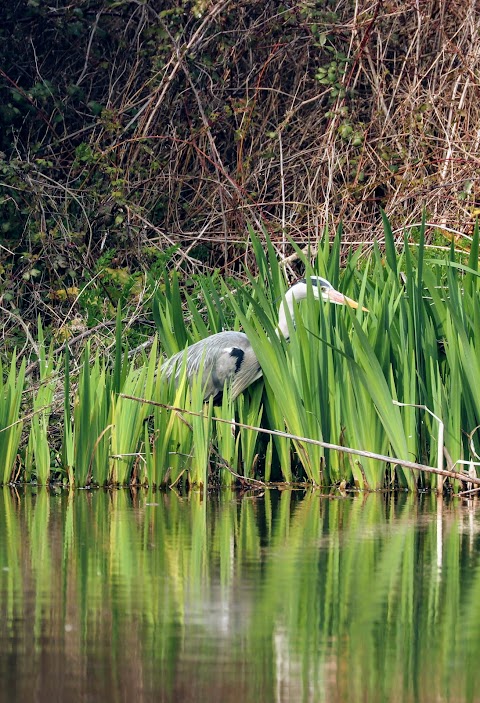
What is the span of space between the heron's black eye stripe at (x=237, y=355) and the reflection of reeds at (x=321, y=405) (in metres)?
0.24

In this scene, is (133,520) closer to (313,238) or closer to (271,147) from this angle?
(313,238)

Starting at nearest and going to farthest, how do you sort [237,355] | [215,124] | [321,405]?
[321,405] → [237,355] → [215,124]

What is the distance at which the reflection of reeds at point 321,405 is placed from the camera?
575 cm

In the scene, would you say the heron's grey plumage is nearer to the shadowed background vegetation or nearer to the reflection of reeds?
the reflection of reeds

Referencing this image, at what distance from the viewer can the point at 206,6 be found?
10539mm

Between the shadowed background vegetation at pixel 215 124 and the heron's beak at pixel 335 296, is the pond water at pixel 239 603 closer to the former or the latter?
the heron's beak at pixel 335 296

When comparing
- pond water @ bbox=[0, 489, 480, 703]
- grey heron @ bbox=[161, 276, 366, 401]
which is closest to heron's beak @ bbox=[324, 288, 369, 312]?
grey heron @ bbox=[161, 276, 366, 401]

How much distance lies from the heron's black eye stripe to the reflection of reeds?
239mm

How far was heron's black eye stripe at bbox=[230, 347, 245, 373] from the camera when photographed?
641cm

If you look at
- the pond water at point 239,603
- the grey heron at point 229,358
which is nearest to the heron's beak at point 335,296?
the grey heron at point 229,358

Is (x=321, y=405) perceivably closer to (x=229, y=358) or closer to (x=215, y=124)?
(x=229, y=358)

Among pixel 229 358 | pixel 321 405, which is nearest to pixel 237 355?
pixel 229 358

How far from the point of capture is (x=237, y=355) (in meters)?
6.46

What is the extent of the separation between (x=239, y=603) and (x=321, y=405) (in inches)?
101
